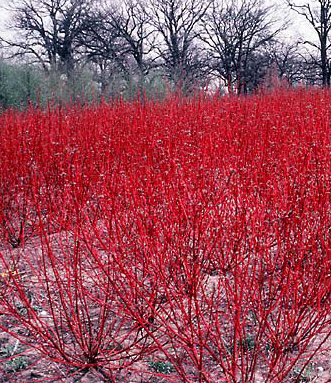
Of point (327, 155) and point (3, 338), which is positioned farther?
point (327, 155)

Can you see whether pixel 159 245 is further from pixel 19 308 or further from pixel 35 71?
pixel 35 71

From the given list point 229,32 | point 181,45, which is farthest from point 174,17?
point 229,32

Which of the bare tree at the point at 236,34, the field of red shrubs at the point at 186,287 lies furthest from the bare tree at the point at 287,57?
the field of red shrubs at the point at 186,287

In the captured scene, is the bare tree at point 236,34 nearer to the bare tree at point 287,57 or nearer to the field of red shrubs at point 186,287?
the bare tree at point 287,57

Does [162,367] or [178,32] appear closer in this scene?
[162,367]

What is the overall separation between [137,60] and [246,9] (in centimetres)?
614

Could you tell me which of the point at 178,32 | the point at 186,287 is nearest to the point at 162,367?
the point at 186,287

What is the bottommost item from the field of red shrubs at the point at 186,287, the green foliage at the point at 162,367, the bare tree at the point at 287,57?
the green foliage at the point at 162,367

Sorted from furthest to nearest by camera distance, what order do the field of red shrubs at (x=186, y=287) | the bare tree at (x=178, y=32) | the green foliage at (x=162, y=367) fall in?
the bare tree at (x=178, y=32), the green foliage at (x=162, y=367), the field of red shrubs at (x=186, y=287)

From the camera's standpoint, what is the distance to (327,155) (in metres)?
3.41

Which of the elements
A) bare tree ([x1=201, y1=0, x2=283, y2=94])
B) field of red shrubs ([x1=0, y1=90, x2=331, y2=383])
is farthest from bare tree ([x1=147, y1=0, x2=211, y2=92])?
field of red shrubs ([x1=0, y1=90, x2=331, y2=383])

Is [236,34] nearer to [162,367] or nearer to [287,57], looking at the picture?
[287,57]

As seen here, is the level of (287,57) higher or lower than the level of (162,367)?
higher

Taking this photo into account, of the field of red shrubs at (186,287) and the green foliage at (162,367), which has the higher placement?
the field of red shrubs at (186,287)
